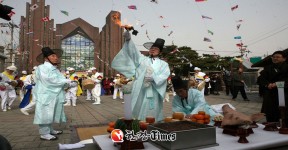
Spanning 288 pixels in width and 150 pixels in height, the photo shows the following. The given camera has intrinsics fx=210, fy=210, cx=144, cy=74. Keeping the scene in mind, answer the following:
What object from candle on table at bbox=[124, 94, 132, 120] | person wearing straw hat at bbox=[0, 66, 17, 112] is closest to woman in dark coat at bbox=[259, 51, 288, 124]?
candle on table at bbox=[124, 94, 132, 120]

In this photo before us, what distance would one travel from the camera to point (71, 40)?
138ft

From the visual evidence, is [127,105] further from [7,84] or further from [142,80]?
[7,84]

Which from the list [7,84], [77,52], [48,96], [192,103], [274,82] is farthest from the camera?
[77,52]

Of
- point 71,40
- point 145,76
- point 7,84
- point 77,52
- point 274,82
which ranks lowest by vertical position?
point 7,84

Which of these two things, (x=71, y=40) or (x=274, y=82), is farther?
(x=71, y=40)

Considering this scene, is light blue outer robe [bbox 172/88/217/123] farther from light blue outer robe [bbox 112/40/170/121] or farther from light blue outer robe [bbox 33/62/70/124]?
light blue outer robe [bbox 33/62/70/124]

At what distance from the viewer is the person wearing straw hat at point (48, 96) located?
4.47m

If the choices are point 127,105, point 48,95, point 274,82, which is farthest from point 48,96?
point 274,82

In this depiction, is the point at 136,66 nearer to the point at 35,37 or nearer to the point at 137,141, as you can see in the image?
the point at 137,141

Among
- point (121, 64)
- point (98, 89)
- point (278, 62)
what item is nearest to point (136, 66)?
point (121, 64)

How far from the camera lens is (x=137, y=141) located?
1.72 metres

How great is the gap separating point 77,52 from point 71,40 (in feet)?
8.92

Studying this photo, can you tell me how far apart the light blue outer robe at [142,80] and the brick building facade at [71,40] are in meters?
32.8

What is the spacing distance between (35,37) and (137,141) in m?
38.9
